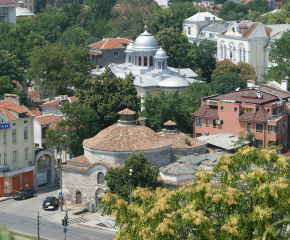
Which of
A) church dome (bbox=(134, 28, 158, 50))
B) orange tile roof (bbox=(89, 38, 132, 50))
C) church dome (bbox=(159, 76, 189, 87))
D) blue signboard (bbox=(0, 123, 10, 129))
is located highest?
orange tile roof (bbox=(89, 38, 132, 50))

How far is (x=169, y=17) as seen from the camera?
5256 inches

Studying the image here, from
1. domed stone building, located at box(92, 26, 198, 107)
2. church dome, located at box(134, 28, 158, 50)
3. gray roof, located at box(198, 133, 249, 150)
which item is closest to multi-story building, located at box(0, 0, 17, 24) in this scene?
domed stone building, located at box(92, 26, 198, 107)

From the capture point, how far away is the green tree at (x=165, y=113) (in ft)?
234

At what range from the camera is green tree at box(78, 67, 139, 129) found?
6656 cm

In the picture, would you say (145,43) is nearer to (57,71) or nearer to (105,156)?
(57,71)

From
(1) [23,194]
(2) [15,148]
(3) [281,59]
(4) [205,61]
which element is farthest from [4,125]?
(4) [205,61]

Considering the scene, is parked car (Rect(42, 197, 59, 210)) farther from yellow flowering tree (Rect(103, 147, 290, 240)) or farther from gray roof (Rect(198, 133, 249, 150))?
yellow flowering tree (Rect(103, 147, 290, 240))

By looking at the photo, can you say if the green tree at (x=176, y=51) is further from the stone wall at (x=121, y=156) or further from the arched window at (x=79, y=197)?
the arched window at (x=79, y=197)

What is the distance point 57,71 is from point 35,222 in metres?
36.5

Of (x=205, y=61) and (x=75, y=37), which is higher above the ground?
(x=75, y=37)

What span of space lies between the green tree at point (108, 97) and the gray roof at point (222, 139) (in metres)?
8.66

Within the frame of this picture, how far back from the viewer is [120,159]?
55.1m

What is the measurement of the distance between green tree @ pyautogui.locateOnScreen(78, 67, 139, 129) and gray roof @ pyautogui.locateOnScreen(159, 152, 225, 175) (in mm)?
11104

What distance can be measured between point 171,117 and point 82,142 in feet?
45.7
